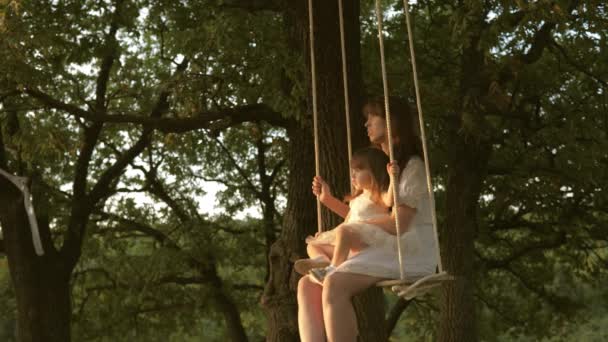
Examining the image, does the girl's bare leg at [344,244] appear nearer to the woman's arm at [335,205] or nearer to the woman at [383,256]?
the woman at [383,256]

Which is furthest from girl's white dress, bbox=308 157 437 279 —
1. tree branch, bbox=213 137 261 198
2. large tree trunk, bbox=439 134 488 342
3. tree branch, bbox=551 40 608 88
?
tree branch, bbox=213 137 261 198

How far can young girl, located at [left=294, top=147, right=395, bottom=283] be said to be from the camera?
19.3 feet

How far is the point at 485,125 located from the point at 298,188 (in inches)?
127

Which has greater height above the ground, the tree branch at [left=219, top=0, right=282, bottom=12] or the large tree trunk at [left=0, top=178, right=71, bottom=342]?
the tree branch at [left=219, top=0, right=282, bottom=12]

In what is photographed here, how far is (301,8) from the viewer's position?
905cm

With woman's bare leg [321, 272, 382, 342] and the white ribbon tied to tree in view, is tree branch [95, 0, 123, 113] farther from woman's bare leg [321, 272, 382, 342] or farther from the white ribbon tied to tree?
woman's bare leg [321, 272, 382, 342]

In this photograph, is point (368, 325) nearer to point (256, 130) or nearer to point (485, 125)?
point (485, 125)

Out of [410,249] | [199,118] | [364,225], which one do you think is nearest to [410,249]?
[410,249]

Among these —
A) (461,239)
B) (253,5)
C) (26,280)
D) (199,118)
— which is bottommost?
(26,280)

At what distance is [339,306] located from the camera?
569cm

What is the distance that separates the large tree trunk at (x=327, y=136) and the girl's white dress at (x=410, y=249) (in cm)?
229

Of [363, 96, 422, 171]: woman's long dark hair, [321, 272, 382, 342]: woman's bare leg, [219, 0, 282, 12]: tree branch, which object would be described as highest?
[219, 0, 282, 12]: tree branch

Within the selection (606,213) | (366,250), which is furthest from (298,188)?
(606,213)

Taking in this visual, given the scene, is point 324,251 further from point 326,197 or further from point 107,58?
point 107,58
